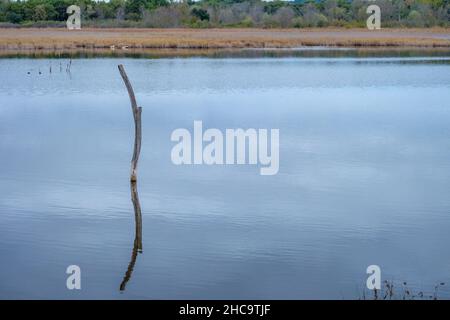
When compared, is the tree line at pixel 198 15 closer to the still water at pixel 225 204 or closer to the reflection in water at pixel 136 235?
the still water at pixel 225 204

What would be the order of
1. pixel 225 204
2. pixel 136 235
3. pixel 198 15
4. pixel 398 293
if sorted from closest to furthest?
pixel 398 293 → pixel 136 235 → pixel 225 204 → pixel 198 15

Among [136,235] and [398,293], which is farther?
[136,235]

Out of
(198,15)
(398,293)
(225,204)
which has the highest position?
(198,15)

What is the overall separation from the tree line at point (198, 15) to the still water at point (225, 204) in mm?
56719

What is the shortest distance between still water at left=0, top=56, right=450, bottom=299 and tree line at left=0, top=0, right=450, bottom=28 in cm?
5672

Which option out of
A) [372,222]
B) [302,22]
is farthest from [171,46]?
[372,222]

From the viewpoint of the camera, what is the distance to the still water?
10.1 meters

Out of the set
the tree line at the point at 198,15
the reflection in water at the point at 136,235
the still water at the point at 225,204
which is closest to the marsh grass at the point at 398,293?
the still water at the point at 225,204

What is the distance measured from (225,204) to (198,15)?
261 ft

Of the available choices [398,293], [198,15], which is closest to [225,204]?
[398,293]

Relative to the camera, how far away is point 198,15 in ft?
300

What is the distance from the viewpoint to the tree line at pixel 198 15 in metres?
83.6

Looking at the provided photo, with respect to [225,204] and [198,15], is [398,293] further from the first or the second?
[198,15]

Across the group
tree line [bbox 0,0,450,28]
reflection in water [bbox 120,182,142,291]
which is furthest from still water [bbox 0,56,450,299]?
tree line [bbox 0,0,450,28]
